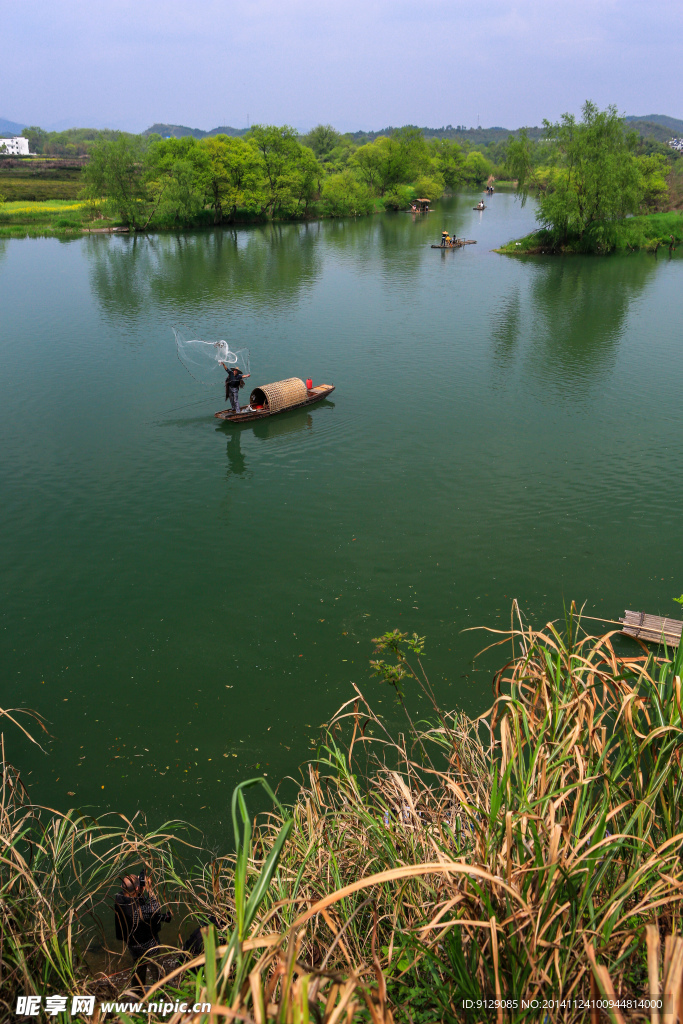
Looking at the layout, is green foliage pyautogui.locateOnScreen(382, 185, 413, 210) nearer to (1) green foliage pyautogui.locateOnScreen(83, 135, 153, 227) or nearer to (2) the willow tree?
(1) green foliage pyautogui.locateOnScreen(83, 135, 153, 227)

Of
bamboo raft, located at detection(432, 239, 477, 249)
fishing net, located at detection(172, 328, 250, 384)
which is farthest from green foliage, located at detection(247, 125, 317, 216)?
fishing net, located at detection(172, 328, 250, 384)

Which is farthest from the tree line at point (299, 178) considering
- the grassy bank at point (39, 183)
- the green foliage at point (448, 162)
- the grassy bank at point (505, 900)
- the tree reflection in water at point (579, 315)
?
the grassy bank at point (505, 900)

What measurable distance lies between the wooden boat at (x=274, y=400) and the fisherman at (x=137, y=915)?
15493 millimetres

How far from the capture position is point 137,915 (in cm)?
532

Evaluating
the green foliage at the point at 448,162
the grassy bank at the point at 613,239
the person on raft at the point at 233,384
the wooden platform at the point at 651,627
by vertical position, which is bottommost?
the wooden platform at the point at 651,627

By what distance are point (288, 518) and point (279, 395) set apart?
6528mm

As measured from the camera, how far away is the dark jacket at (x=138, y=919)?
5320 mm

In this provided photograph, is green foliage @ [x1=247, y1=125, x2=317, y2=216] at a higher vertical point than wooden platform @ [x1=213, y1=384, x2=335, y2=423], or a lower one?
higher

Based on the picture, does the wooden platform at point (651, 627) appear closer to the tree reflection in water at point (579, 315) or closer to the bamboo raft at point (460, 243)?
the tree reflection in water at point (579, 315)

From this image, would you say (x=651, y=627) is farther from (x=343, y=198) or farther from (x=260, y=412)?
(x=343, y=198)

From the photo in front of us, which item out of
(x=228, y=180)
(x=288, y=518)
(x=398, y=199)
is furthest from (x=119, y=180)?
(x=288, y=518)

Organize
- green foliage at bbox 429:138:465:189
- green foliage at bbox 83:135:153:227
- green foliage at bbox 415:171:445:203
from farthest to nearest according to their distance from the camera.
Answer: green foliage at bbox 429:138:465:189
green foliage at bbox 415:171:445:203
green foliage at bbox 83:135:153:227

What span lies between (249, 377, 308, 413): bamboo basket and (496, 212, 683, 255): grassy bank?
40.2 meters

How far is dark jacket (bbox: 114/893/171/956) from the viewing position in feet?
17.5
